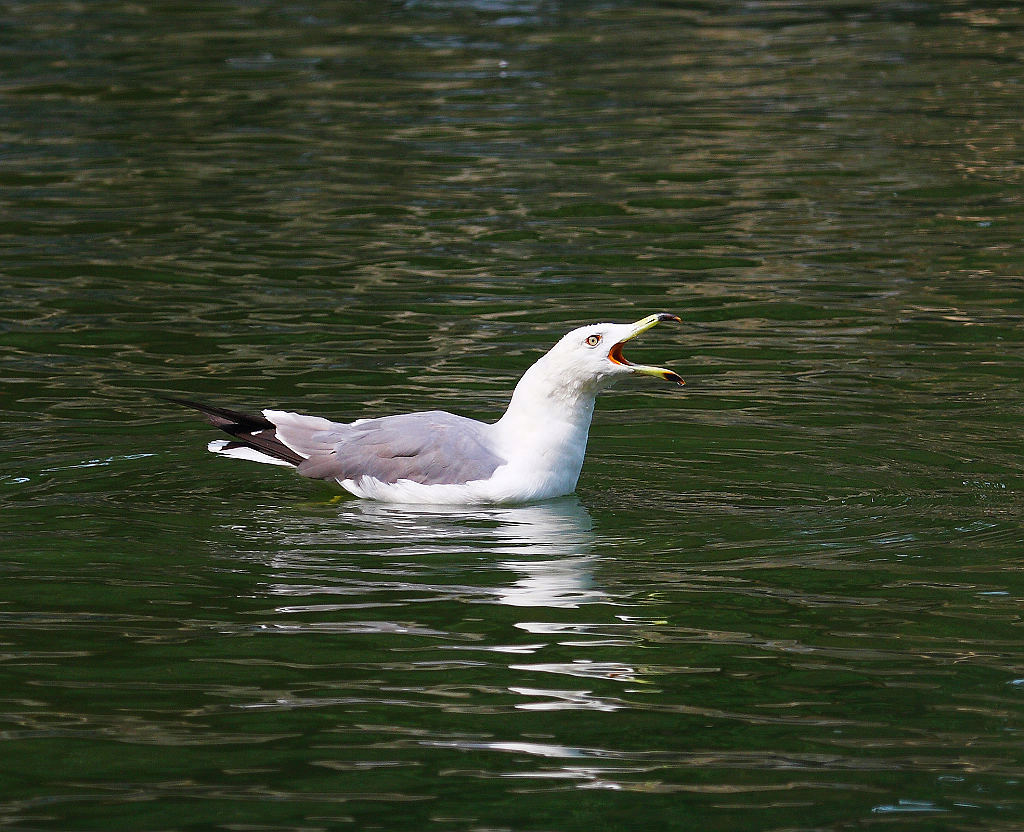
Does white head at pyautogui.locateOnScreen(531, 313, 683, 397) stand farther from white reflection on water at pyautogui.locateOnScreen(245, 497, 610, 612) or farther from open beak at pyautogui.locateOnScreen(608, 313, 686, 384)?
white reflection on water at pyautogui.locateOnScreen(245, 497, 610, 612)

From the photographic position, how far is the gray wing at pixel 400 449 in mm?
8680

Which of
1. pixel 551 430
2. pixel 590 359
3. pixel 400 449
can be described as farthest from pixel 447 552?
pixel 590 359

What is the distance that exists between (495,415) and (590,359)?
1643 millimetres

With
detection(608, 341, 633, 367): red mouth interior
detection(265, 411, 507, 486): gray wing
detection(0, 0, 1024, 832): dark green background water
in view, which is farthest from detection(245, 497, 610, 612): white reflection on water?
detection(608, 341, 633, 367): red mouth interior

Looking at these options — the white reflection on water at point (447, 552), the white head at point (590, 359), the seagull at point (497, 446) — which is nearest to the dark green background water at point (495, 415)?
the white reflection on water at point (447, 552)

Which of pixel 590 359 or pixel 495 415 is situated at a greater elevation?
pixel 590 359

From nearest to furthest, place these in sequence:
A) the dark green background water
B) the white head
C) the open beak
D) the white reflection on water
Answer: the dark green background water < the white reflection on water < the open beak < the white head

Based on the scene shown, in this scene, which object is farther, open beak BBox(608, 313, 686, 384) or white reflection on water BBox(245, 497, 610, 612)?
open beak BBox(608, 313, 686, 384)

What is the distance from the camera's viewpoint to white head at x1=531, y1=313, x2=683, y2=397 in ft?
28.4

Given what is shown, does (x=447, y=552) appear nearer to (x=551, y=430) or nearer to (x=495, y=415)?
(x=551, y=430)

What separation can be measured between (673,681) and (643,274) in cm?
725

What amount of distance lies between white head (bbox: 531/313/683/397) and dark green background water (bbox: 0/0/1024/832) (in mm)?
574

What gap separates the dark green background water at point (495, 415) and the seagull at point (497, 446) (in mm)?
148

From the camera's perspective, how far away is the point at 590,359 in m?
8.70
